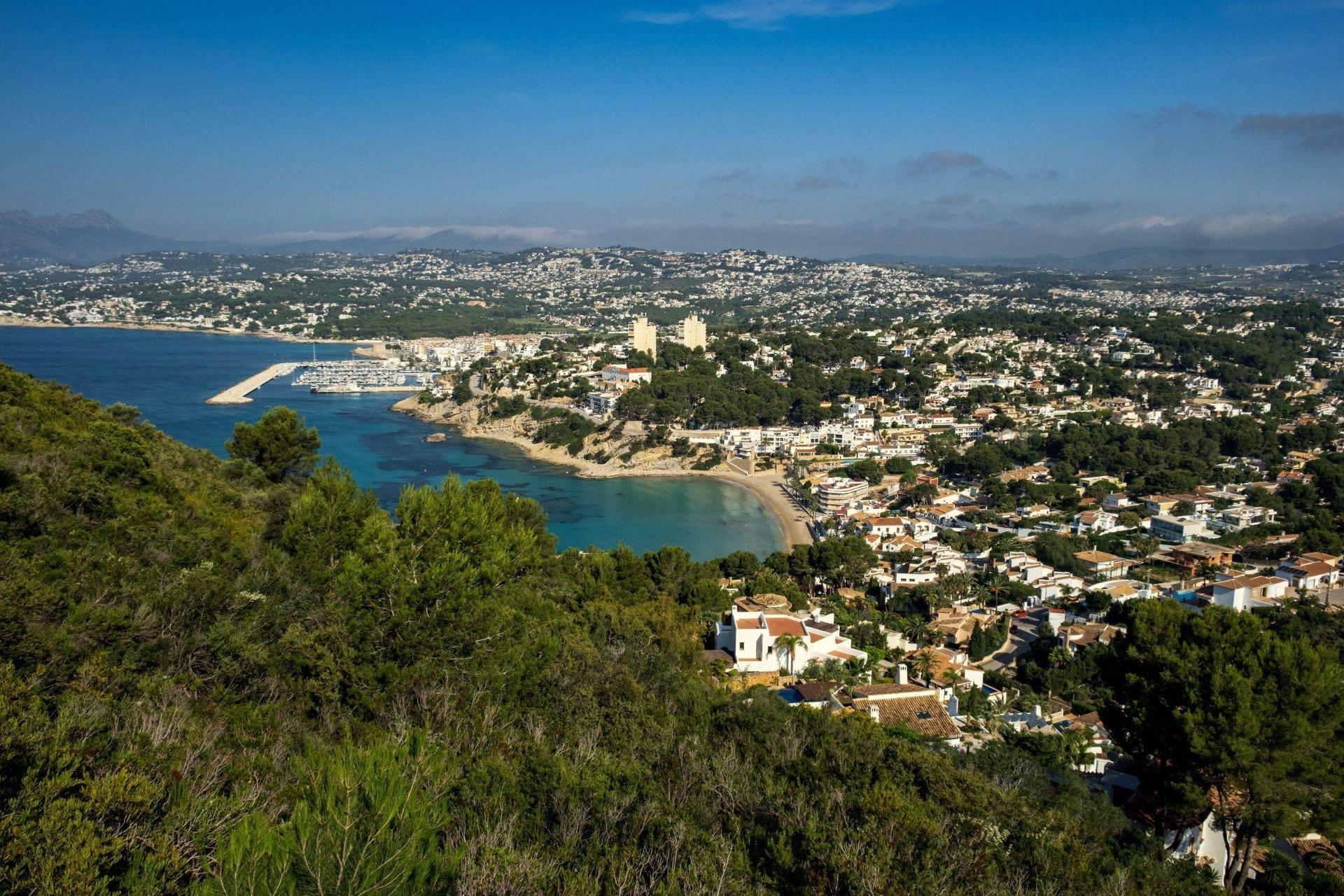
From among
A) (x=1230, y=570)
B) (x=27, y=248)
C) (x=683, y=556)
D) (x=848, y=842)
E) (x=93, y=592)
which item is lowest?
(x=1230, y=570)

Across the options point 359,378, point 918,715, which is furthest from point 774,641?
point 359,378

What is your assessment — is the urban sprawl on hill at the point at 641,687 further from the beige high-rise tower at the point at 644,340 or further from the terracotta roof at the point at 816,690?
the beige high-rise tower at the point at 644,340

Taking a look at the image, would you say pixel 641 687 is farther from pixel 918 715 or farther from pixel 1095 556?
pixel 1095 556

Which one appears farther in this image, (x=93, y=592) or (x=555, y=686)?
(x=555, y=686)

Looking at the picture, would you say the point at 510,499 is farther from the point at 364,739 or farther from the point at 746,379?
the point at 746,379

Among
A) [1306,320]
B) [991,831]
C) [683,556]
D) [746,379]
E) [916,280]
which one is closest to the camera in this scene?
[991,831]

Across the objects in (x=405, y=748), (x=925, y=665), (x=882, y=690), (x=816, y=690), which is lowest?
(x=925, y=665)

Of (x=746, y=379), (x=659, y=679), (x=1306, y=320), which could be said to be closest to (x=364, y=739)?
(x=659, y=679)
